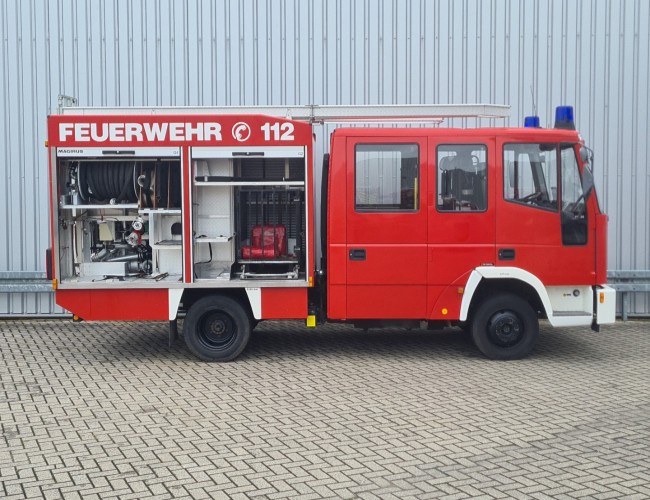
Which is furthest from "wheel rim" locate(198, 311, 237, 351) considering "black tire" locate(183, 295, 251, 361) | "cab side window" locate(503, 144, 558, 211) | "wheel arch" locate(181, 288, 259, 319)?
"cab side window" locate(503, 144, 558, 211)

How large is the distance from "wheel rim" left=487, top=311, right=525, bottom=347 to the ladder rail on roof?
2.32m

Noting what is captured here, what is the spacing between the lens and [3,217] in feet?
40.2

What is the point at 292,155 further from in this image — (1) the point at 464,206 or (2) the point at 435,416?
(2) the point at 435,416

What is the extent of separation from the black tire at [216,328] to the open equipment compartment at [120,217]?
520mm

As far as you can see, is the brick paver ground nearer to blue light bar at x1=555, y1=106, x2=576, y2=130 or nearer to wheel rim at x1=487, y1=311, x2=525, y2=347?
wheel rim at x1=487, y1=311, x2=525, y2=347

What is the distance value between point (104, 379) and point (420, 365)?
11.3 feet

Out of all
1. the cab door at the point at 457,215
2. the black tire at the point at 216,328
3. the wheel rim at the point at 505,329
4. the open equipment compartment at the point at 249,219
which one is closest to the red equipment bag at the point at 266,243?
the open equipment compartment at the point at 249,219

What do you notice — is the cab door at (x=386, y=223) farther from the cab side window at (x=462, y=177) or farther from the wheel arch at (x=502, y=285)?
the wheel arch at (x=502, y=285)

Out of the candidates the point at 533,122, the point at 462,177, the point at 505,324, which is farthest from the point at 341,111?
the point at 505,324

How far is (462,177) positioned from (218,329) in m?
3.28

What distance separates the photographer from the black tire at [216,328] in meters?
9.30

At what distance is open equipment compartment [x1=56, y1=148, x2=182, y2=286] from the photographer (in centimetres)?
931

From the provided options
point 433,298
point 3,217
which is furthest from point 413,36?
point 3,217

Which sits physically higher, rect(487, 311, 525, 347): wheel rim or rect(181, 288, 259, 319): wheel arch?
rect(181, 288, 259, 319): wheel arch
